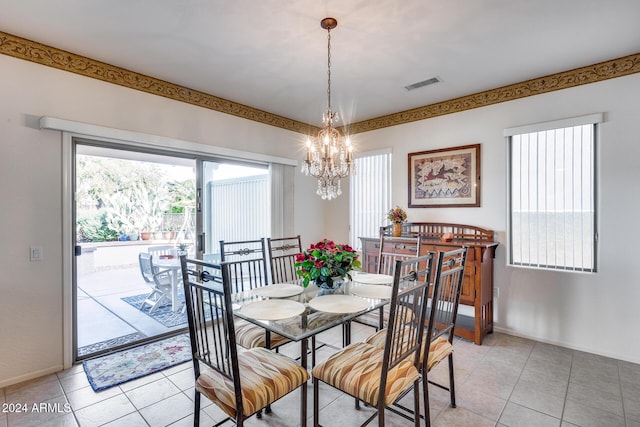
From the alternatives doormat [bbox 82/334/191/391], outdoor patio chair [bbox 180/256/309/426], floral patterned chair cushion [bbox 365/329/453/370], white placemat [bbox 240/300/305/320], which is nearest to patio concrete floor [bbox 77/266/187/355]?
doormat [bbox 82/334/191/391]

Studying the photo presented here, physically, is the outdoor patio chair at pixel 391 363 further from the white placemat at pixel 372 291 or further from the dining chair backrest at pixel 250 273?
the dining chair backrest at pixel 250 273

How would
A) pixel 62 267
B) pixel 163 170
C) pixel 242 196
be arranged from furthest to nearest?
1. pixel 242 196
2. pixel 163 170
3. pixel 62 267

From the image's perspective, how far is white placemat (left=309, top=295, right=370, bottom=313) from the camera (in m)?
1.92

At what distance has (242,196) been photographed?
13.3ft

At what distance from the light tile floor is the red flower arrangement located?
0.88 metres

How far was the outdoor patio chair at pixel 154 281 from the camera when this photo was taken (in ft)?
10.8

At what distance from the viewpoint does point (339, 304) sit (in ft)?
6.61

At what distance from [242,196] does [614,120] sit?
398cm

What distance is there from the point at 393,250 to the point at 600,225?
1949 mm

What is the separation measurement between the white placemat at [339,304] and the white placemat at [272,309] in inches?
4.5

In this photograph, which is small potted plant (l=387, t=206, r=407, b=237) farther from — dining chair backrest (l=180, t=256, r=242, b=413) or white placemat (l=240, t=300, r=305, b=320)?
dining chair backrest (l=180, t=256, r=242, b=413)

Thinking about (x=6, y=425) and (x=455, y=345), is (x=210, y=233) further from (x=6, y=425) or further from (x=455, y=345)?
(x=455, y=345)

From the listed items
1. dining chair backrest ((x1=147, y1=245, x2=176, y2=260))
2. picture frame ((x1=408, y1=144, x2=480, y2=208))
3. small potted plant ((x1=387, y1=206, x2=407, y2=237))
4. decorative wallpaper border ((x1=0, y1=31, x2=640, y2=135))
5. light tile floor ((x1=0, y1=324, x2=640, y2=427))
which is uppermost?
decorative wallpaper border ((x1=0, y1=31, x2=640, y2=135))

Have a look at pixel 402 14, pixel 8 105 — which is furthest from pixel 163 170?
pixel 402 14
